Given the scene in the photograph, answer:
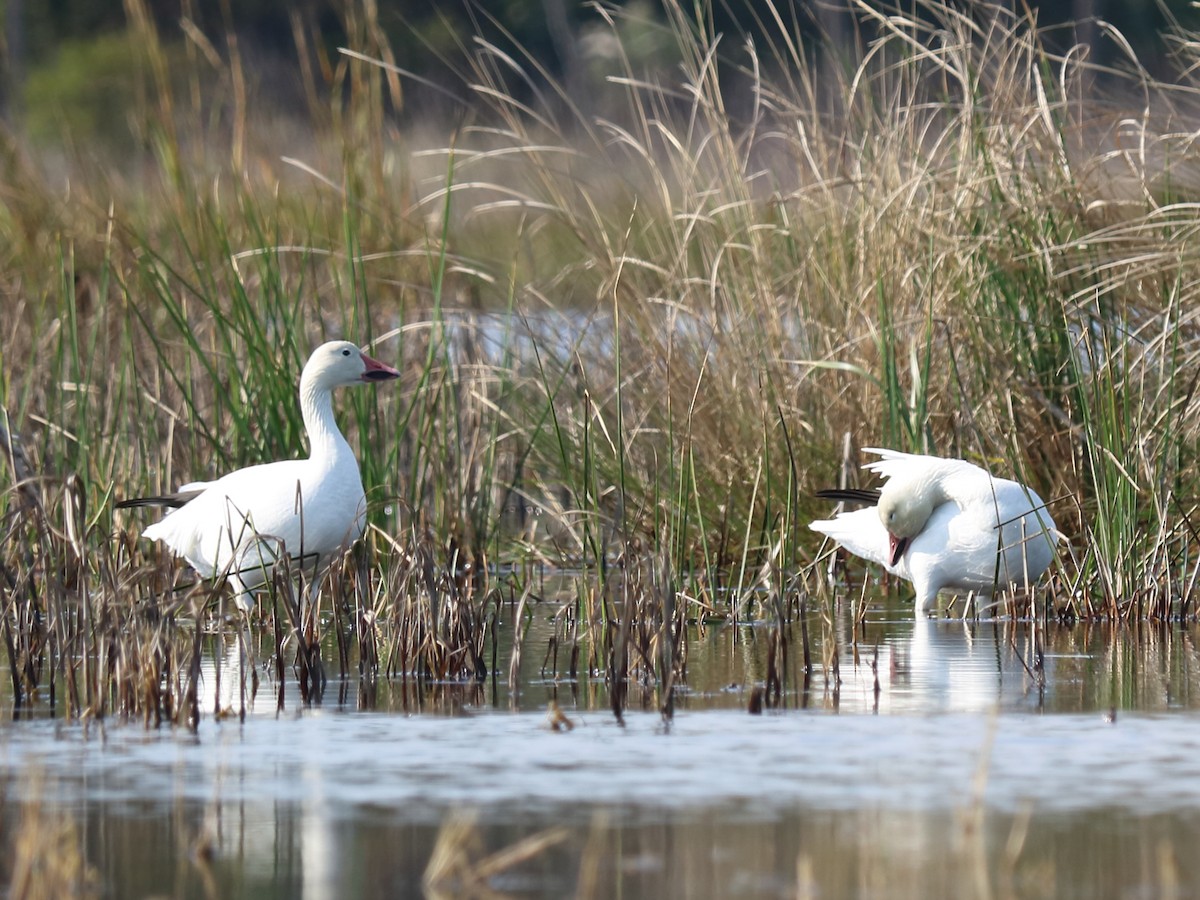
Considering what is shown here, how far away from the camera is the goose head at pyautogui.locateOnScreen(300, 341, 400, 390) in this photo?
7473 mm

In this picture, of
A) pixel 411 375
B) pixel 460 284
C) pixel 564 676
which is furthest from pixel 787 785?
pixel 460 284

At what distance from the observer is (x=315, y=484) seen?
6828 millimetres

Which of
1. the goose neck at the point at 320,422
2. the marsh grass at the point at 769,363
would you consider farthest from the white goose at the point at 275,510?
the marsh grass at the point at 769,363

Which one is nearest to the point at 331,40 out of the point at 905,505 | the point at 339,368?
the point at 339,368

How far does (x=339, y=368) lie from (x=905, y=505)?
2048 mm

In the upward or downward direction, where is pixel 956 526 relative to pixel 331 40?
downward

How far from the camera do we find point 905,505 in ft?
23.6

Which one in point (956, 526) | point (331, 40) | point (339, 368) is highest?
point (331, 40)

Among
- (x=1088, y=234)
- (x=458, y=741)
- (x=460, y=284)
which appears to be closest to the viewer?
(x=458, y=741)

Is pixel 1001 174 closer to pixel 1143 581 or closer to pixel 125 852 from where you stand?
pixel 1143 581

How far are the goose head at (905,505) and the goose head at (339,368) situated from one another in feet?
5.91

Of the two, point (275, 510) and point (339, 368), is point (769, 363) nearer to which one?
point (339, 368)

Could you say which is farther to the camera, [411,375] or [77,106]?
[77,106]

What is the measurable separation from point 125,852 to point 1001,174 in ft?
16.7
